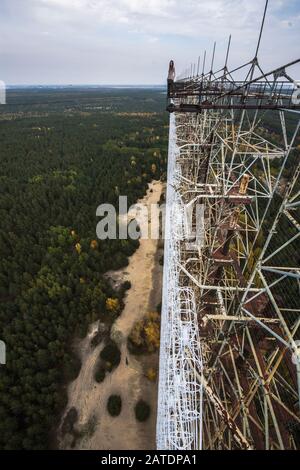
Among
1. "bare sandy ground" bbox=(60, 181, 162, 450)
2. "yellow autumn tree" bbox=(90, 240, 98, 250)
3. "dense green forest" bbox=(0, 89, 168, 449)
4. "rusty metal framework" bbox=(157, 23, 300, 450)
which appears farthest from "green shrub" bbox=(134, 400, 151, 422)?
"yellow autumn tree" bbox=(90, 240, 98, 250)

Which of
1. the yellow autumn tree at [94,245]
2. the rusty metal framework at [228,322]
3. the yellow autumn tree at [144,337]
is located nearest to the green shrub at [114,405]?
the yellow autumn tree at [144,337]

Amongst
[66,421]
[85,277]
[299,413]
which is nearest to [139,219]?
[85,277]

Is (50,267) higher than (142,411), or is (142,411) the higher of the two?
(50,267)

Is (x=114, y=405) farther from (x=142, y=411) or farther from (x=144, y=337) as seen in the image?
(x=144, y=337)

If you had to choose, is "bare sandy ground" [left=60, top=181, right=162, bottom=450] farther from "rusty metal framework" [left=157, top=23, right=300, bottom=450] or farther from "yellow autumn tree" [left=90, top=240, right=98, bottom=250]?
"yellow autumn tree" [left=90, top=240, right=98, bottom=250]

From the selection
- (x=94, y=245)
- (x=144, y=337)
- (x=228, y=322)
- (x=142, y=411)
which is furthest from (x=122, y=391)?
(x=94, y=245)

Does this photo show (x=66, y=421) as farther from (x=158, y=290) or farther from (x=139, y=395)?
(x=158, y=290)

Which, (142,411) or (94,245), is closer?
(142,411)
